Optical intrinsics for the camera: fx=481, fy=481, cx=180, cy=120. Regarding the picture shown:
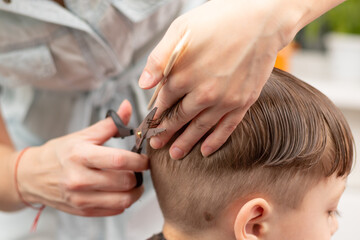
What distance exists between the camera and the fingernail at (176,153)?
0.69 m

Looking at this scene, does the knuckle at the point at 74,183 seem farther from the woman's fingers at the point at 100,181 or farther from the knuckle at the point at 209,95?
the knuckle at the point at 209,95

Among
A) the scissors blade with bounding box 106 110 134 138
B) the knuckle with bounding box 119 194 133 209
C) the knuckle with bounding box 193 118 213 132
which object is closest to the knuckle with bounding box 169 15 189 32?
the knuckle with bounding box 193 118 213 132

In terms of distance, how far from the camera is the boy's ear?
0.70 m

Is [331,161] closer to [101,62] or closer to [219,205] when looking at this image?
[219,205]

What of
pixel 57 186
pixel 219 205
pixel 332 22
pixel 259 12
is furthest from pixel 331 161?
pixel 332 22

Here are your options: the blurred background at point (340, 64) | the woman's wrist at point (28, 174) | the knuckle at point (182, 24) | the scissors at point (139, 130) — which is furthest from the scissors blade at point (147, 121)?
the blurred background at point (340, 64)

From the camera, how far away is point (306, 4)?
2.02ft

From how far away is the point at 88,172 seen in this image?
30.9 inches

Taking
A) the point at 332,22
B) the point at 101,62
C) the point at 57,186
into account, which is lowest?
the point at 332,22

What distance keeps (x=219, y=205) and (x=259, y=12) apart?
0.31 m

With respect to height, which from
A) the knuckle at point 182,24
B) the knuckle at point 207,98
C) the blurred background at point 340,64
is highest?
the knuckle at point 182,24

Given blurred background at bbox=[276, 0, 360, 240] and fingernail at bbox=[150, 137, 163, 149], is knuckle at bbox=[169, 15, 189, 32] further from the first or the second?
blurred background at bbox=[276, 0, 360, 240]

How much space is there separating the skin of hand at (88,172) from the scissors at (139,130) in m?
0.01

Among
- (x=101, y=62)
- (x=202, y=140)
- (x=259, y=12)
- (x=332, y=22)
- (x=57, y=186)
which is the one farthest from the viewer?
(x=332, y=22)
